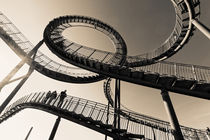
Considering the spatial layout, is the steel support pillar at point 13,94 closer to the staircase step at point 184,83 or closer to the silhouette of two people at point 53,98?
the silhouette of two people at point 53,98

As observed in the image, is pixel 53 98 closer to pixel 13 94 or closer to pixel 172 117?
pixel 13 94

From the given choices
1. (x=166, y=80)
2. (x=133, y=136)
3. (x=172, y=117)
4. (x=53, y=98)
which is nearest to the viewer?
(x=172, y=117)

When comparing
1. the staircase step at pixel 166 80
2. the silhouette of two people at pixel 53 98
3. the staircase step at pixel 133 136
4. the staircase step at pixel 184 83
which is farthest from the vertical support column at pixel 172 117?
the silhouette of two people at pixel 53 98

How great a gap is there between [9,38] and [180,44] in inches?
580

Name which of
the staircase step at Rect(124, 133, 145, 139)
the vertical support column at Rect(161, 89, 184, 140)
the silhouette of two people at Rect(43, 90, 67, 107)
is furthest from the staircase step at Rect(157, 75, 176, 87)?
the silhouette of two people at Rect(43, 90, 67, 107)

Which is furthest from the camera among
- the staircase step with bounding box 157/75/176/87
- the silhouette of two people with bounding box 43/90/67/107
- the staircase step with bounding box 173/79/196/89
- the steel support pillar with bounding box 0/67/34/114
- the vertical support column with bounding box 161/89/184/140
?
the silhouette of two people with bounding box 43/90/67/107

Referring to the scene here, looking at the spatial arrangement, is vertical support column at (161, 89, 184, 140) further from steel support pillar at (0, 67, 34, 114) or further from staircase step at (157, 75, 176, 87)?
steel support pillar at (0, 67, 34, 114)

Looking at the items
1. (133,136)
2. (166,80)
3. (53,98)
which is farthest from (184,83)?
(53,98)

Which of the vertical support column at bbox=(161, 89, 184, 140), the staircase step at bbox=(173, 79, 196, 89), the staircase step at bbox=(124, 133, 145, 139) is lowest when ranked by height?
the staircase step at bbox=(124, 133, 145, 139)

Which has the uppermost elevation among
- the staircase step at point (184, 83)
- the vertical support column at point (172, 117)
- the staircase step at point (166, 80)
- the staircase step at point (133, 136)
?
the staircase step at point (166, 80)

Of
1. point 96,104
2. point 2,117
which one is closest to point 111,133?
point 96,104

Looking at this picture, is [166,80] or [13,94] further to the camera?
[13,94]

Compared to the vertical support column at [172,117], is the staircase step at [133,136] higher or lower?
lower

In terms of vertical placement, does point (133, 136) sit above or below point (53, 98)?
below
